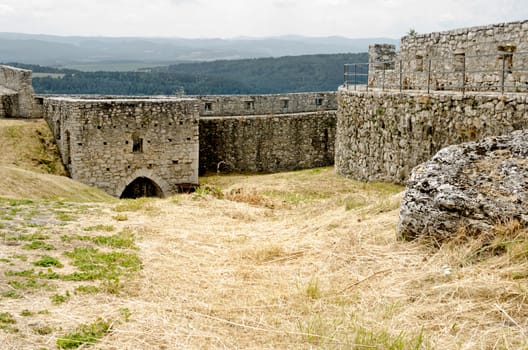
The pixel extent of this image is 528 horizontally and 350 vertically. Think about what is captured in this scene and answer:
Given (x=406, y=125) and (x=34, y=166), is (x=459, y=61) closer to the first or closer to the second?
(x=406, y=125)

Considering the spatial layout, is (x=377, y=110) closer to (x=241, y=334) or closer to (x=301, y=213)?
(x=301, y=213)

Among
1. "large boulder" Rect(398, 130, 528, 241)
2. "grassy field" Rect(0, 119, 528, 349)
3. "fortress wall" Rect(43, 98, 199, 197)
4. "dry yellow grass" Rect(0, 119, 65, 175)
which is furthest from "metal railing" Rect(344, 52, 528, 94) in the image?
"dry yellow grass" Rect(0, 119, 65, 175)

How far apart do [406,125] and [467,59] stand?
2.35 meters

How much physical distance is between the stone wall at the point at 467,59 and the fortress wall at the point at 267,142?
10519 millimetres

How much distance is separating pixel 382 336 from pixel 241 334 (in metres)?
1.25

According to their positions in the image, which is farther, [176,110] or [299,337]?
[176,110]

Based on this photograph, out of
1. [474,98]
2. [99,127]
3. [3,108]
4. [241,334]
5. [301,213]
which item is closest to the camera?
[241,334]

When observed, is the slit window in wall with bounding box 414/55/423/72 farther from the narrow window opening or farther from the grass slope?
the grass slope

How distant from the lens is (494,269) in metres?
6.46

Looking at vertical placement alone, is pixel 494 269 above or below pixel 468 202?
below

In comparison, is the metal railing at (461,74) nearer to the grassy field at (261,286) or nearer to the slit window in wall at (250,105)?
the grassy field at (261,286)

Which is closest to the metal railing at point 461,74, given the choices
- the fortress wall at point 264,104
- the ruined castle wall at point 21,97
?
the fortress wall at point 264,104

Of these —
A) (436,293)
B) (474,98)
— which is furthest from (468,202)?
(474,98)

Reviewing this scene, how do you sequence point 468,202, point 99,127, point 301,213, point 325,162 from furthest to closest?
point 325,162 < point 99,127 < point 301,213 < point 468,202
